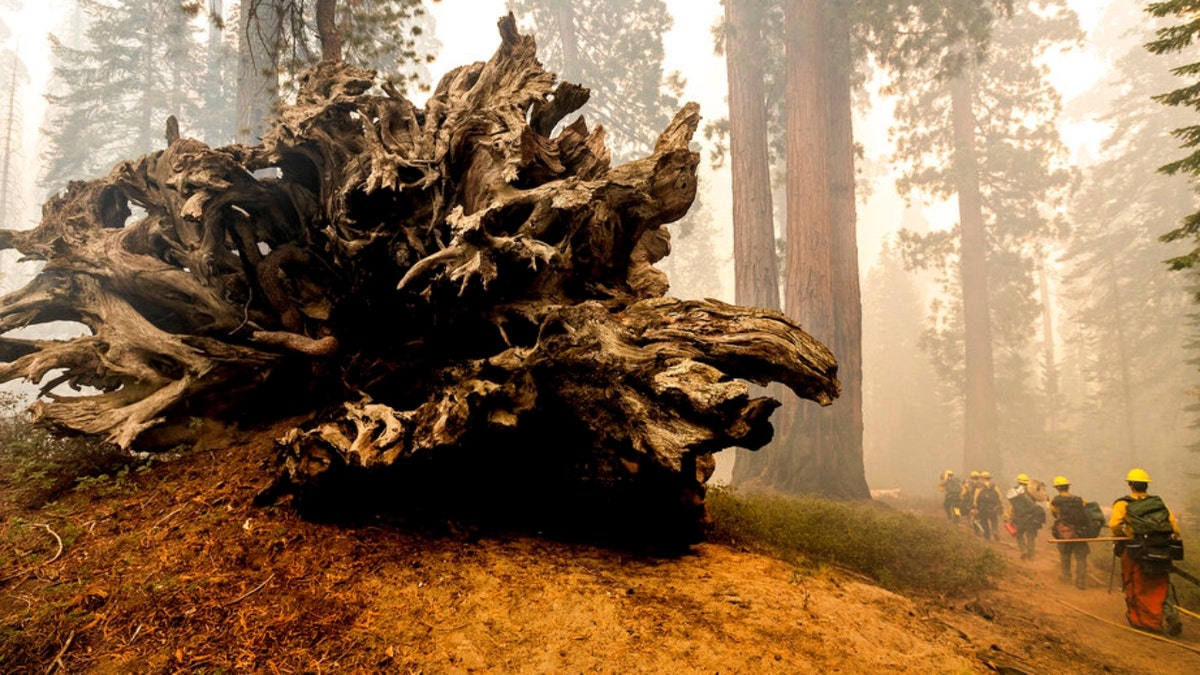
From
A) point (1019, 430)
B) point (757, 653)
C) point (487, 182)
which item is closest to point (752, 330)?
point (757, 653)

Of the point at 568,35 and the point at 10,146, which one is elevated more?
the point at 568,35

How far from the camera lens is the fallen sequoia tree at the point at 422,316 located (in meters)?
3.53

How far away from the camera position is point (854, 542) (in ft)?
18.2

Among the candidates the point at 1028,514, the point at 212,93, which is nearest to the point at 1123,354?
the point at 1028,514

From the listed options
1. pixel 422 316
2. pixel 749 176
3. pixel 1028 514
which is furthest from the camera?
pixel 749 176

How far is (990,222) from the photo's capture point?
77.6 feet

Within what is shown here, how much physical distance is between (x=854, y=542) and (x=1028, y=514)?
7.17 meters

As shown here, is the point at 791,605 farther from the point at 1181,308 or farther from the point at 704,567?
the point at 1181,308

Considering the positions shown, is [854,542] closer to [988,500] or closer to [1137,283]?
[988,500]

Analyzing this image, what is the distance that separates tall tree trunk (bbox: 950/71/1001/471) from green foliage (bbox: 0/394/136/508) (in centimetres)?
2271

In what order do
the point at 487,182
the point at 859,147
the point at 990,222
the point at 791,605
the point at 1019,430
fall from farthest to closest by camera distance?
the point at 1019,430
the point at 990,222
the point at 859,147
the point at 487,182
the point at 791,605

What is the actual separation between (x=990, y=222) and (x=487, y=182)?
90.0ft

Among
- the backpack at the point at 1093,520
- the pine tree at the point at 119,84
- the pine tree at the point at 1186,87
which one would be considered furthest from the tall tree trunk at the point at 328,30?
the pine tree at the point at 119,84

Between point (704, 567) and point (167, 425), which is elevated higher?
point (167, 425)
